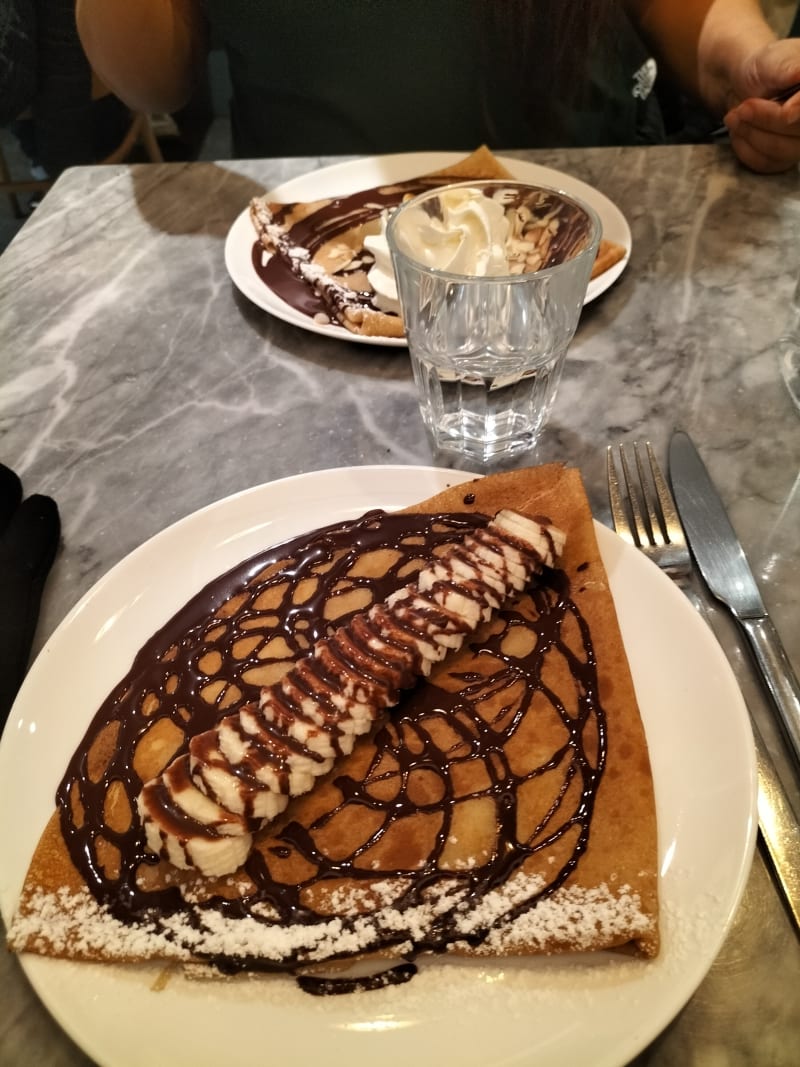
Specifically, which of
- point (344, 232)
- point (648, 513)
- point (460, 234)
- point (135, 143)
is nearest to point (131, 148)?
A: point (135, 143)

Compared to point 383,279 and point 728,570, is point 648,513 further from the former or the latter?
point 383,279

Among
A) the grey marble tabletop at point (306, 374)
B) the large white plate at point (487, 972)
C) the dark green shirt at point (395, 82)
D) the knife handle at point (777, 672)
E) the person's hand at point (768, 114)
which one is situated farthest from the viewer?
the dark green shirt at point (395, 82)

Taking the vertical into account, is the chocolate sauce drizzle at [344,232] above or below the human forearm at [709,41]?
below

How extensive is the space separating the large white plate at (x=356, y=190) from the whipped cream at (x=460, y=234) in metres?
0.18

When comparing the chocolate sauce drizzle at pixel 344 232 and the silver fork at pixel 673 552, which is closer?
the silver fork at pixel 673 552

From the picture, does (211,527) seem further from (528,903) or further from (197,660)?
(528,903)

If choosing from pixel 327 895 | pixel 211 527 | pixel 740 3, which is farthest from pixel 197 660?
pixel 740 3

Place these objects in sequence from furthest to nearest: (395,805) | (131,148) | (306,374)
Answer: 1. (131,148)
2. (306,374)
3. (395,805)

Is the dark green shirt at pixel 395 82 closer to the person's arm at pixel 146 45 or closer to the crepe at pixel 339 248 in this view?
the person's arm at pixel 146 45

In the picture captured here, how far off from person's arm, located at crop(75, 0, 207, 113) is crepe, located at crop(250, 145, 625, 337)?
665 mm

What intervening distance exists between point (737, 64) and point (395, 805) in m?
2.07

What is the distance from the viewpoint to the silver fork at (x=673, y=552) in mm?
758

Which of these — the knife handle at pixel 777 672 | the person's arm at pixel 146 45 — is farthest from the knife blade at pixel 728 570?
the person's arm at pixel 146 45

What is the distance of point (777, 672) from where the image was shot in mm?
911
